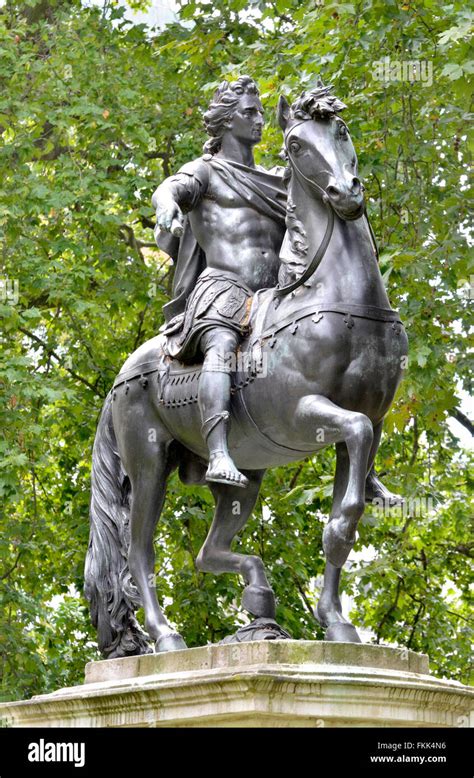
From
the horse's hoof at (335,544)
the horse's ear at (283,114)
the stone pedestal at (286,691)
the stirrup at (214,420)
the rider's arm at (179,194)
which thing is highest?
the horse's ear at (283,114)

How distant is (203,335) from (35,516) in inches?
289

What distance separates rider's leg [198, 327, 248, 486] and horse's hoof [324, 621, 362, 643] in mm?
731

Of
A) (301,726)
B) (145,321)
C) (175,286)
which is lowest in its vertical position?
(301,726)

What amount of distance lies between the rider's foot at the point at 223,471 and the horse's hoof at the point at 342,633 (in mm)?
723

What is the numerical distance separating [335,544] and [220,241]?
5.60 ft

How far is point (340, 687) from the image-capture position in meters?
5.86

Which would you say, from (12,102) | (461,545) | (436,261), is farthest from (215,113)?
(461,545)

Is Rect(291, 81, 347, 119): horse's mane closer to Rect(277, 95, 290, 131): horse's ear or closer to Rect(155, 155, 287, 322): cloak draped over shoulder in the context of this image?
Rect(277, 95, 290, 131): horse's ear

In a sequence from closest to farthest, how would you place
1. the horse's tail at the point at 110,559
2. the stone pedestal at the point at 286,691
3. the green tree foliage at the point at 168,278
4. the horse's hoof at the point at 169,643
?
1. the stone pedestal at the point at 286,691
2. the horse's hoof at the point at 169,643
3. the horse's tail at the point at 110,559
4. the green tree foliage at the point at 168,278

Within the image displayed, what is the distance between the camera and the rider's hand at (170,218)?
6699mm

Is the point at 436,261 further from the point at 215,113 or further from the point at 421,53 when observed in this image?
the point at 215,113

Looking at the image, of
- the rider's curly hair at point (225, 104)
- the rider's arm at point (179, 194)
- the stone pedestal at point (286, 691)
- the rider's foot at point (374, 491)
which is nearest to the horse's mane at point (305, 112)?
the rider's arm at point (179, 194)

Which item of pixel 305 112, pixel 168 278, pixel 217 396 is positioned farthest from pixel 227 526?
pixel 168 278

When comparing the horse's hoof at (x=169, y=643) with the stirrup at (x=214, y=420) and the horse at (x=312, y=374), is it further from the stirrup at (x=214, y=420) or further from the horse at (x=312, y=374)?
the stirrup at (x=214, y=420)
